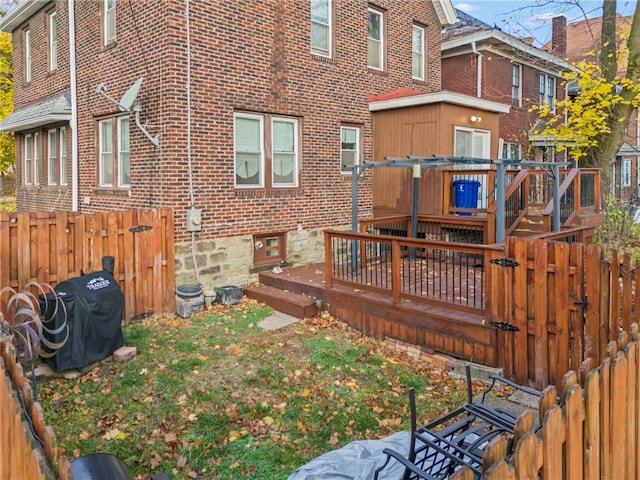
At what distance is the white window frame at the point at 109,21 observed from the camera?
1034 cm

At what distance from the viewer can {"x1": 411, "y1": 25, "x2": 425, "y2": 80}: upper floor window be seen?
45.7 ft

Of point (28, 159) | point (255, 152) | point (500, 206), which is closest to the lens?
point (500, 206)

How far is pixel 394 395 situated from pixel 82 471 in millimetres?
3620

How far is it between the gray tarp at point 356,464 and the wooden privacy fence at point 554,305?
2.45m

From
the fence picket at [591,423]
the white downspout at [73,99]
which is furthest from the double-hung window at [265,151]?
the fence picket at [591,423]

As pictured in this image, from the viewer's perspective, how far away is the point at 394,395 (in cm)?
534

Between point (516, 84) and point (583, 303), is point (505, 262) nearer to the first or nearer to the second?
point (583, 303)

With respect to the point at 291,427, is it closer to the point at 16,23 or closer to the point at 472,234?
the point at 472,234

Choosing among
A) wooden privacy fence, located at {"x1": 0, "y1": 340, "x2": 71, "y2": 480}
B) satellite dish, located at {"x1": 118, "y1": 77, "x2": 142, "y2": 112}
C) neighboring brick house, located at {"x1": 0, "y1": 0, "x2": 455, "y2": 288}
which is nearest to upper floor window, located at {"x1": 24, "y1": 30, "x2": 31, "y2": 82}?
neighboring brick house, located at {"x1": 0, "y1": 0, "x2": 455, "y2": 288}

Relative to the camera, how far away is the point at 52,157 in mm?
13359

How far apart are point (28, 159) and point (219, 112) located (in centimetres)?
886

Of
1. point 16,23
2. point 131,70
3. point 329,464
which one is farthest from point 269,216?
point 16,23

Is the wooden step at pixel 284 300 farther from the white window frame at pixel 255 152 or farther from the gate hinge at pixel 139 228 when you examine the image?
the gate hinge at pixel 139 228

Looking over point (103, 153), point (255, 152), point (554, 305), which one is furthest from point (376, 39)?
point (554, 305)
